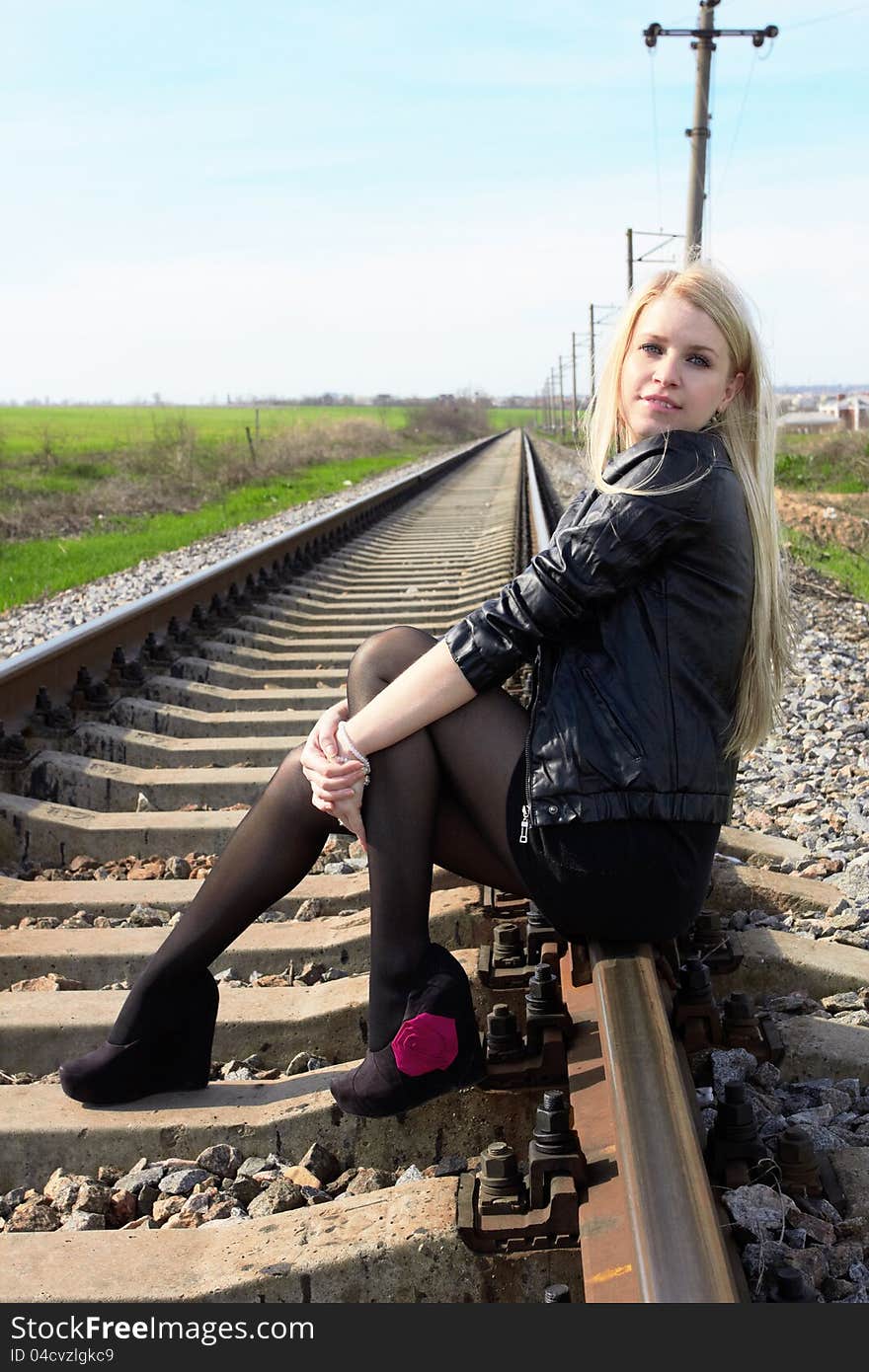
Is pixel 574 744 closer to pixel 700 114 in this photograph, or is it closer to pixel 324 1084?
pixel 324 1084

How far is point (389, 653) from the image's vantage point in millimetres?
2607

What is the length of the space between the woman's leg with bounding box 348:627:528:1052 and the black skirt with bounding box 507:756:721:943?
7 centimetres

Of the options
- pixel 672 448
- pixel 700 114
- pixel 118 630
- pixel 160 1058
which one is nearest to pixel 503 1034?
pixel 160 1058

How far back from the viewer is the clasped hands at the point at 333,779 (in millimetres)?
2320

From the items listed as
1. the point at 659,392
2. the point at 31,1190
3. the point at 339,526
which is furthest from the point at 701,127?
the point at 31,1190

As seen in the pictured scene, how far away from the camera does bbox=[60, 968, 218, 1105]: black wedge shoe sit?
2389 millimetres

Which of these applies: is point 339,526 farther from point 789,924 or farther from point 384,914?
point 384,914

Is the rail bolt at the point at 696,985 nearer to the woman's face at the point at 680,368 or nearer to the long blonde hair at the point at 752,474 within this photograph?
the long blonde hair at the point at 752,474

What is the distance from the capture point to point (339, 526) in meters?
11.2

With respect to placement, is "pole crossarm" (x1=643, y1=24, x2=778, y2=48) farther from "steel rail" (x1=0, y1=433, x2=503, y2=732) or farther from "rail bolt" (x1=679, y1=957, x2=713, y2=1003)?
"rail bolt" (x1=679, y1=957, x2=713, y2=1003)

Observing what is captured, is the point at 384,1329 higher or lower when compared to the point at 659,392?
lower

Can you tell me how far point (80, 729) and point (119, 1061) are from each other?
2.16 meters

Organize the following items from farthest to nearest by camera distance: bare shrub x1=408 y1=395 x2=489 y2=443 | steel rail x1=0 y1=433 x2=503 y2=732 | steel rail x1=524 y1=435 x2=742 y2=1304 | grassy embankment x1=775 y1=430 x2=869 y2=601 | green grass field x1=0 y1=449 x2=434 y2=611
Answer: bare shrub x1=408 y1=395 x2=489 y2=443 → grassy embankment x1=775 y1=430 x2=869 y2=601 → green grass field x1=0 y1=449 x2=434 y2=611 → steel rail x1=0 y1=433 x2=503 y2=732 → steel rail x1=524 y1=435 x2=742 y2=1304

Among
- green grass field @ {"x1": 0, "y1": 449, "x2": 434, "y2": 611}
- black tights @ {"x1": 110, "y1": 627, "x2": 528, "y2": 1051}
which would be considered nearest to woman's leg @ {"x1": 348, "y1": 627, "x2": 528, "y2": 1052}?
black tights @ {"x1": 110, "y1": 627, "x2": 528, "y2": 1051}
